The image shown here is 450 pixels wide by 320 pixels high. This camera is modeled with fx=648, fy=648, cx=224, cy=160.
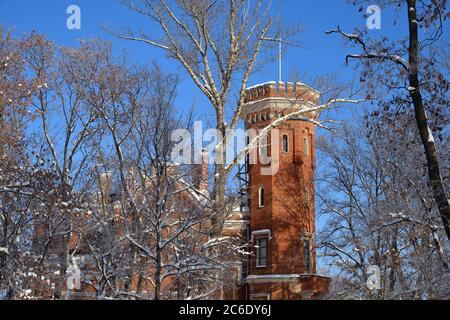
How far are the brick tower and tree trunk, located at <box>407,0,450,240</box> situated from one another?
1870 centimetres

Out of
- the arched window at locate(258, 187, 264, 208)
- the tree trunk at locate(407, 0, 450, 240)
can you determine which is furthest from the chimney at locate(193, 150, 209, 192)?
the arched window at locate(258, 187, 264, 208)

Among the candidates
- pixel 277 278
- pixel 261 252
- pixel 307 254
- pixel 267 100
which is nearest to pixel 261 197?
pixel 261 252

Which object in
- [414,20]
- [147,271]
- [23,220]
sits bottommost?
[147,271]

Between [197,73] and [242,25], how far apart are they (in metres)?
2.77

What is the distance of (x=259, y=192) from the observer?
33812 millimetres

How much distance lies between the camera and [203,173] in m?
20.8

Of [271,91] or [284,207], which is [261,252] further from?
[271,91]

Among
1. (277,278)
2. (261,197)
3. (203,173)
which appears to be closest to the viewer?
(203,173)

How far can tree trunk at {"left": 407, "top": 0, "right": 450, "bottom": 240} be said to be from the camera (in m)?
12.0

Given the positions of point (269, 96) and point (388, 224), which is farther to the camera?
point (269, 96)

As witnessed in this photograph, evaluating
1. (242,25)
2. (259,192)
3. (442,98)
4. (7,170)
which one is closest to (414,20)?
(442,98)

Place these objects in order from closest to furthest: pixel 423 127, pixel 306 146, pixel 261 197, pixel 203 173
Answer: pixel 423 127 → pixel 203 173 → pixel 261 197 → pixel 306 146

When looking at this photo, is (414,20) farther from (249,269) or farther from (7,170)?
(249,269)

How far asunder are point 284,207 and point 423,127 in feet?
70.3
